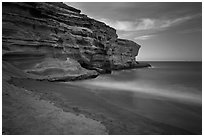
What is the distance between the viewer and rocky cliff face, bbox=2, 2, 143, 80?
1532 centimetres

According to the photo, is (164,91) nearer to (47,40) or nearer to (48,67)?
(48,67)

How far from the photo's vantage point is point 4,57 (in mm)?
14555

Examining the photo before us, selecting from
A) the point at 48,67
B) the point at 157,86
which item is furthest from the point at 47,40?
the point at 157,86

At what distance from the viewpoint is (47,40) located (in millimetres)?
17672

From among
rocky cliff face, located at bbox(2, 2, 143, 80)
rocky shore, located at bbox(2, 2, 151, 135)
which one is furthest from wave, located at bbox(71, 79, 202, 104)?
rocky cliff face, located at bbox(2, 2, 143, 80)

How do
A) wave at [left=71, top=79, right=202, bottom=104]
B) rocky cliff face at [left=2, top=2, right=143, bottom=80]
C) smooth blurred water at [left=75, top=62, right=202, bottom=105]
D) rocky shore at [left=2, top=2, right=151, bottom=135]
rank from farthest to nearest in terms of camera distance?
rocky cliff face at [left=2, top=2, right=143, bottom=80] < smooth blurred water at [left=75, top=62, right=202, bottom=105] < wave at [left=71, top=79, right=202, bottom=104] < rocky shore at [left=2, top=2, right=151, bottom=135]

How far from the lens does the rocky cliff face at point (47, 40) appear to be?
50.3ft

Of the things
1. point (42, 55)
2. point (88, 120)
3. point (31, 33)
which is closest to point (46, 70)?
point (42, 55)

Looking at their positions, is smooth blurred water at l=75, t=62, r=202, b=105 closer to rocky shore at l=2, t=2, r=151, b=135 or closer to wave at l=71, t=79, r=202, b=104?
wave at l=71, t=79, r=202, b=104

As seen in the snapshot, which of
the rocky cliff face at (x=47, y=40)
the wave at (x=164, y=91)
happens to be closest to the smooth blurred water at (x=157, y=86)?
the wave at (x=164, y=91)

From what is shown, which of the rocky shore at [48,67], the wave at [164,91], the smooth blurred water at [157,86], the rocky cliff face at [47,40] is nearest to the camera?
the rocky shore at [48,67]

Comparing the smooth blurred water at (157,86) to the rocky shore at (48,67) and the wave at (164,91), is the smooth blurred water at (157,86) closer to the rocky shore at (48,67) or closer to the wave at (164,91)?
the wave at (164,91)

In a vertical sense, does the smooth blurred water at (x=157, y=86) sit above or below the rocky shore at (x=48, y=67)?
below

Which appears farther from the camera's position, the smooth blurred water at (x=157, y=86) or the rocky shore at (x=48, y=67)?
the smooth blurred water at (x=157, y=86)
